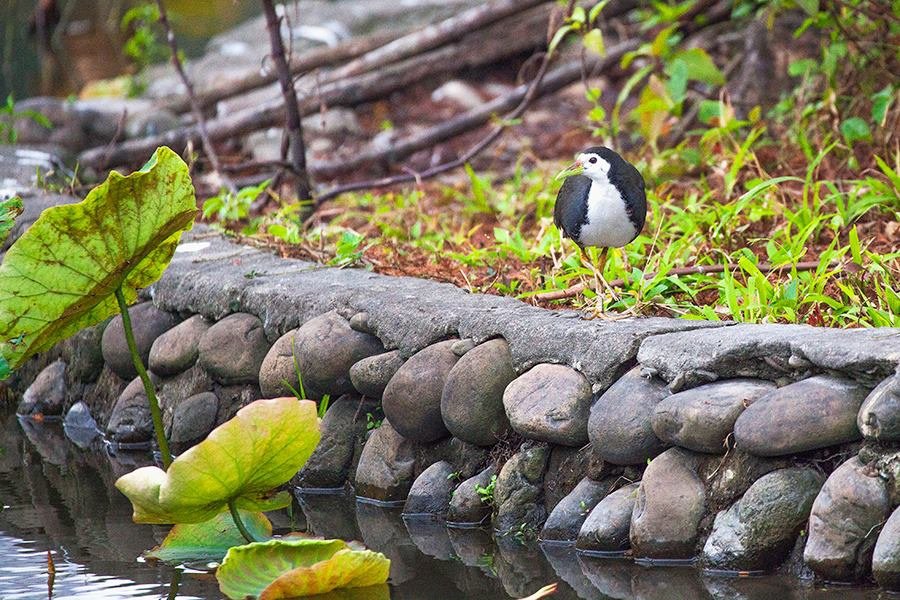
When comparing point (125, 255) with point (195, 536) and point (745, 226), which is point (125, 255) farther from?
point (745, 226)

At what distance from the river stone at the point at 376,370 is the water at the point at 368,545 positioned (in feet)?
1.32

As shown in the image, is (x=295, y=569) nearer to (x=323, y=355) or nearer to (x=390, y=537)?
(x=390, y=537)

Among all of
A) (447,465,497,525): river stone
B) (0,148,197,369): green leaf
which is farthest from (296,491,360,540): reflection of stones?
(0,148,197,369): green leaf

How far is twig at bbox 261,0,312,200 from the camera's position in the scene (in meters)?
6.21

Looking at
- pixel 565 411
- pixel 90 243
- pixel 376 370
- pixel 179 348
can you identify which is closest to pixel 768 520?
pixel 565 411

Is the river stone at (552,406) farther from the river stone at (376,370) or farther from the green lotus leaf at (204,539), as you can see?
the green lotus leaf at (204,539)

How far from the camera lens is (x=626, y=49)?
7.76 meters

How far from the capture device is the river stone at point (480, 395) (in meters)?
3.95

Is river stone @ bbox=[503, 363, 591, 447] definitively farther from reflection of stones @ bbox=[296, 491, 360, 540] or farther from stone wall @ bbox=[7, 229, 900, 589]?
reflection of stones @ bbox=[296, 491, 360, 540]

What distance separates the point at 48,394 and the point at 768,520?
377 centimetres

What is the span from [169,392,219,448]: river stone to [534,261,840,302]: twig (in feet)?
4.80

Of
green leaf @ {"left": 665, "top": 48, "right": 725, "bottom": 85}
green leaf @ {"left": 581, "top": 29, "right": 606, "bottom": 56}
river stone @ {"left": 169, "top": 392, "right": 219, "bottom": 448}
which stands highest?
green leaf @ {"left": 581, "top": 29, "right": 606, "bottom": 56}

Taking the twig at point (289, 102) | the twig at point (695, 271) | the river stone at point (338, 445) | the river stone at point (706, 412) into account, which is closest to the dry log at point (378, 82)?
the twig at point (289, 102)

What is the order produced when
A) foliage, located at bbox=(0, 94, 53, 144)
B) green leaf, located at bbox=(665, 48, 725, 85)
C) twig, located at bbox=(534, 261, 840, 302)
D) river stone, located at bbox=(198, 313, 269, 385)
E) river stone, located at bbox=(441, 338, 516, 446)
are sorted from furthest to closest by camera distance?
foliage, located at bbox=(0, 94, 53, 144) < green leaf, located at bbox=(665, 48, 725, 85) < river stone, located at bbox=(198, 313, 269, 385) < twig, located at bbox=(534, 261, 840, 302) < river stone, located at bbox=(441, 338, 516, 446)
